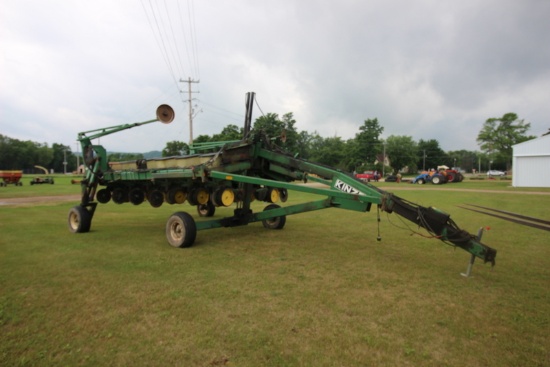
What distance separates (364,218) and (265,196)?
5305 mm

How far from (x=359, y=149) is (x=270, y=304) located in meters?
79.1

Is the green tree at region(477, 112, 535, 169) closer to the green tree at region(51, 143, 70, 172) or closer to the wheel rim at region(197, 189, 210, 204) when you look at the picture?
the wheel rim at region(197, 189, 210, 204)

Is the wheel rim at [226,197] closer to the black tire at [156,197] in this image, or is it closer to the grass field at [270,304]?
the grass field at [270,304]

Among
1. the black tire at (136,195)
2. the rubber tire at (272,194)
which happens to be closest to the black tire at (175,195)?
the black tire at (136,195)

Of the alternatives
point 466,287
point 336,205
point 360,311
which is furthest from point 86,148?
point 466,287

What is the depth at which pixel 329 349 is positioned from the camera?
3320 mm

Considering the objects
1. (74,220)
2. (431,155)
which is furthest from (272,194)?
(431,155)

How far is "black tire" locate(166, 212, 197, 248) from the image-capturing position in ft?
24.1

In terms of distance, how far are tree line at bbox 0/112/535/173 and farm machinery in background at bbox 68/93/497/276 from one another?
28720mm

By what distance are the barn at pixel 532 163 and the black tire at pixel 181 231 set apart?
1422 inches

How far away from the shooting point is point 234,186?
8727mm

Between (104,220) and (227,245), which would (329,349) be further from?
(104,220)

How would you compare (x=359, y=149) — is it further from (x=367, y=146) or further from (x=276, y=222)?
(x=276, y=222)

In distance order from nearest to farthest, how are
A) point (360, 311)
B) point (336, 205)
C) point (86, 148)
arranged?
point (360, 311), point (336, 205), point (86, 148)
